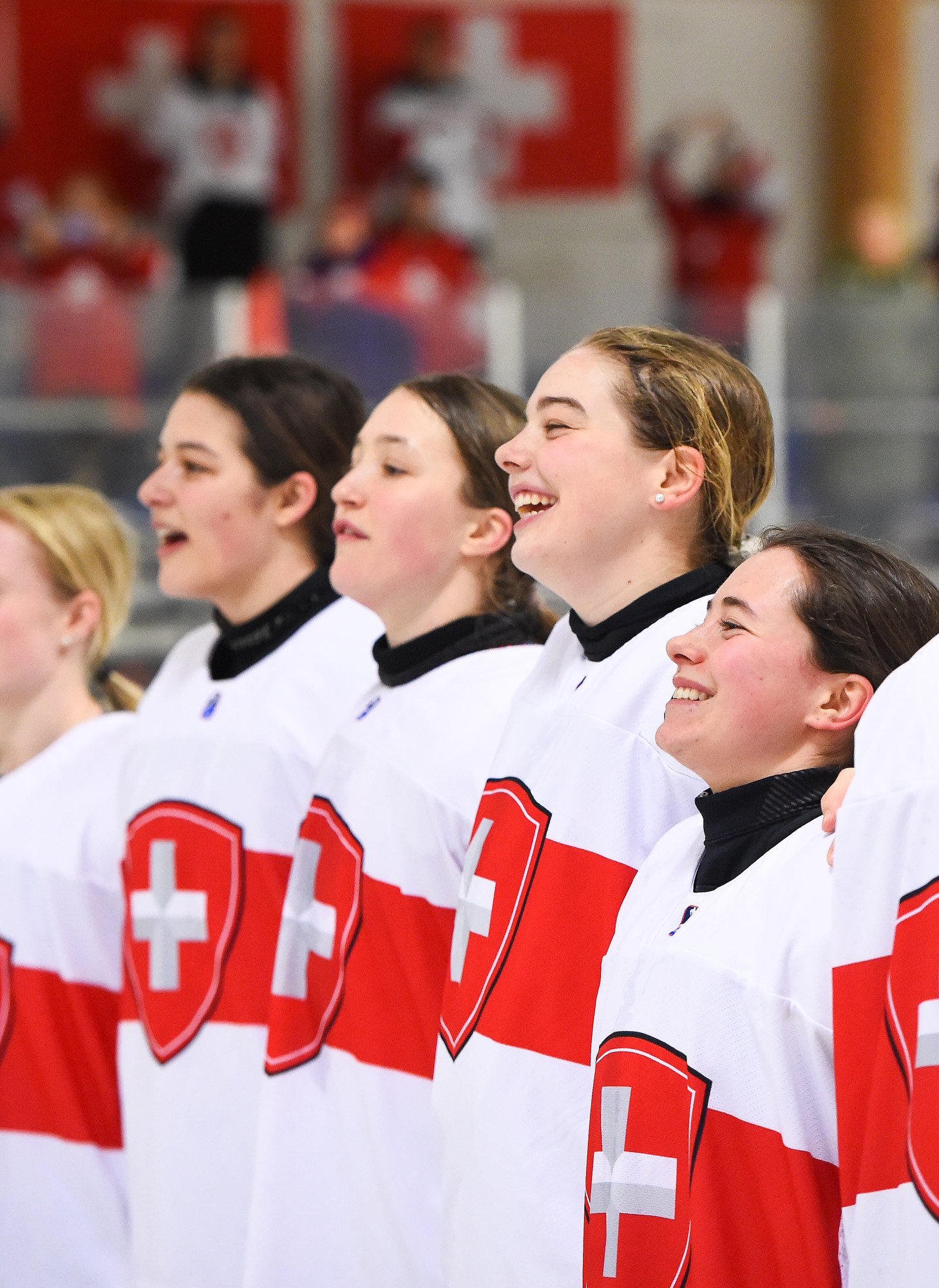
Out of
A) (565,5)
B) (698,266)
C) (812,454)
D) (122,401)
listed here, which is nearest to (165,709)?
(122,401)

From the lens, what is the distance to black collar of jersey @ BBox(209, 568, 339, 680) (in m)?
2.46

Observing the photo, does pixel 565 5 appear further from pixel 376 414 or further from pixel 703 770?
pixel 703 770

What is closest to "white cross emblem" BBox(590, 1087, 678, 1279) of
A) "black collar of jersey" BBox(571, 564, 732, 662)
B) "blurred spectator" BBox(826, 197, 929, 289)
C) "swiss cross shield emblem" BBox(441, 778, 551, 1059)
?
"swiss cross shield emblem" BBox(441, 778, 551, 1059)

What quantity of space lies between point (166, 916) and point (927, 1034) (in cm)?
131

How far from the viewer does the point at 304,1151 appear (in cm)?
212

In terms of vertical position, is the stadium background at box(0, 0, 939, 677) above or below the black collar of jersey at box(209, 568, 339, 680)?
above

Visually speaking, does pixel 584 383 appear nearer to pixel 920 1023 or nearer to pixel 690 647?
pixel 690 647

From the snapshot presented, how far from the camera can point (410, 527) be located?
2152 millimetres

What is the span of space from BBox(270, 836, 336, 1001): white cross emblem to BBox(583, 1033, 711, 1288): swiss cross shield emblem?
1.91 feet

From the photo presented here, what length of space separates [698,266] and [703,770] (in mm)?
7388

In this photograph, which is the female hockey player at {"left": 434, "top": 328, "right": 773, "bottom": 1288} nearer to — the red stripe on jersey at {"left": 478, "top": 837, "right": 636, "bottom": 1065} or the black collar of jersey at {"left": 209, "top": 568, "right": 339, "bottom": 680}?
the red stripe on jersey at {"left": 478, "top": 837, "right": 636, "bottom": 1065}

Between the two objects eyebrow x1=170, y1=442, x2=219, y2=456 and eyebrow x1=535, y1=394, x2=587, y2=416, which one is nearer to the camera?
eyebrow x1=535, y1=394, x2=587, y2=416

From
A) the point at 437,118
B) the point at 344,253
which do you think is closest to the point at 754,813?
the point at 344,253

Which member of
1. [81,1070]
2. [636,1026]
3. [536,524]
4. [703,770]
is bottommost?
[81,1070]
